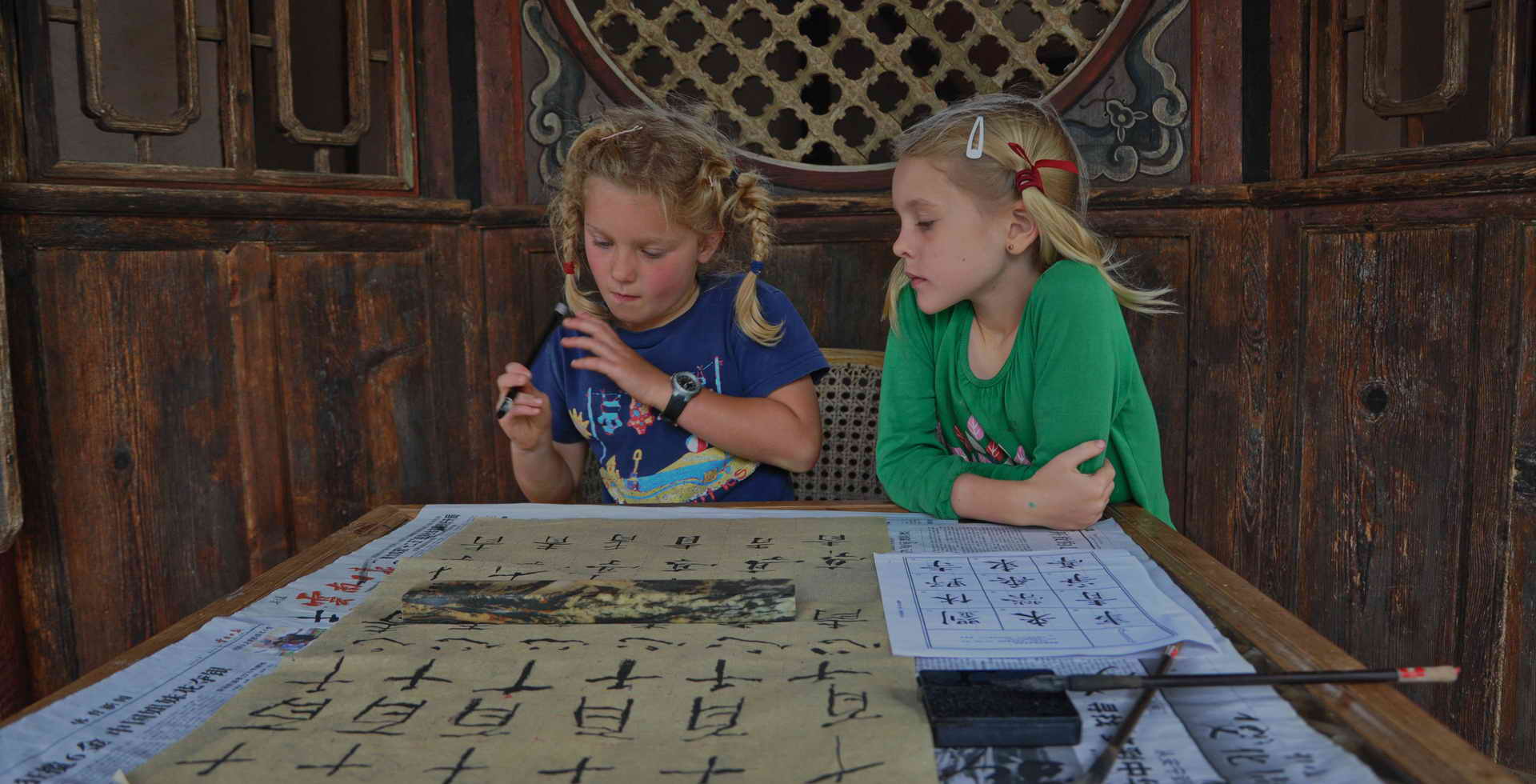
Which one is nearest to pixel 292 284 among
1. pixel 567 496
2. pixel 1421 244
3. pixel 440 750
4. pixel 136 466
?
pixel 136 466

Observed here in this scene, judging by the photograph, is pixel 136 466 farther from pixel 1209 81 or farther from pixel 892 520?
pixel 1209 81

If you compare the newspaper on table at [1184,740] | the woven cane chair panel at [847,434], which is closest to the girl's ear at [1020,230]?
the woven cane chair panel at [847,434]

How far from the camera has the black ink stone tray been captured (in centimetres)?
54

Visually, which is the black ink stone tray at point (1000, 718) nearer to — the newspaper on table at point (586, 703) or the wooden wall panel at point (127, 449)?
the newspaper on table at point (586, 703)

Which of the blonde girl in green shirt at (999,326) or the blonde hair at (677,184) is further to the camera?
the blonde hair at (677,184)

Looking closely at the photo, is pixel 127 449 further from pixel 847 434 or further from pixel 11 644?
pixel 847 434

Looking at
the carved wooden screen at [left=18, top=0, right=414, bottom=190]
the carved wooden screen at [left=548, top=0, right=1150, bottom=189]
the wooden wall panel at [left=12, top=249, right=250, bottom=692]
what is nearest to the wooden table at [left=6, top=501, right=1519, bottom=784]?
the wooden wall panel at [left=12, top=249, right=250, bottom=692]

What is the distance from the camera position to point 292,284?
5.97 feet

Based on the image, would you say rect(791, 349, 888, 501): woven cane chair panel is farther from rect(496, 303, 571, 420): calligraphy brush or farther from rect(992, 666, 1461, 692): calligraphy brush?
rect(992, 666, 1461, 692): calligraphy brush

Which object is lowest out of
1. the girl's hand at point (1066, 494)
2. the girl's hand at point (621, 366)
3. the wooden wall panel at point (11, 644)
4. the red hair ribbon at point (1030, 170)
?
the wooden wall panel at point (11, 644)

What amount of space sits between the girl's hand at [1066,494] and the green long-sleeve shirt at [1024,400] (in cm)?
6

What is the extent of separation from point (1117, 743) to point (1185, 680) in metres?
0.08

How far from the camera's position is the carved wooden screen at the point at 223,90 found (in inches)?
62.6

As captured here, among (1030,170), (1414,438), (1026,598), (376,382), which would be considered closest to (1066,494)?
(1026,598)
